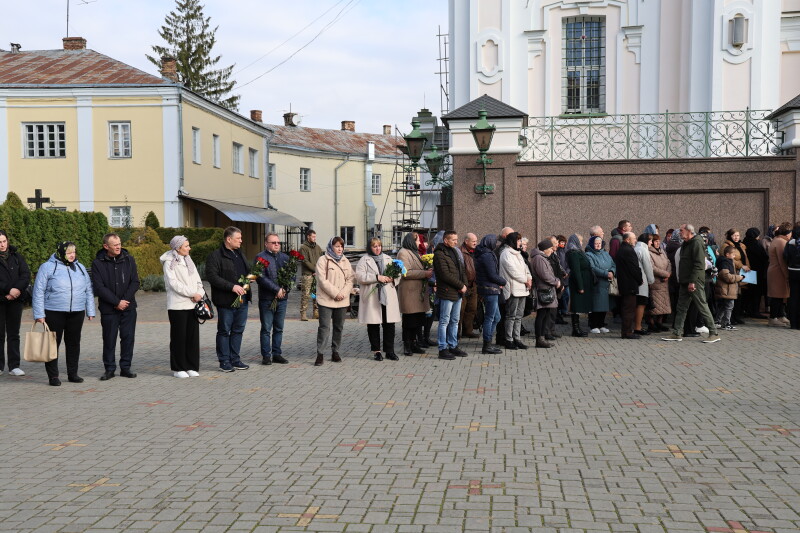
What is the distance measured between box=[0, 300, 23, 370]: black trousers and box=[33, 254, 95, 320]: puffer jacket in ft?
3.82

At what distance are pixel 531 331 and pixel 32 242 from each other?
47.7 ft

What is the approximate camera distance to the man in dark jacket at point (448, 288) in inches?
452

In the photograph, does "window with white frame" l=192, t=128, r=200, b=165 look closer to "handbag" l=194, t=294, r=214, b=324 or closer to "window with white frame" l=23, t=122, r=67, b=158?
"window with white frame" l=23, t=122, r=67, b=158

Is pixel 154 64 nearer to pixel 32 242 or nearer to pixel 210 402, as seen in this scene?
pixel 32 242

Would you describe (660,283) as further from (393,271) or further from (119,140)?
(119,140)

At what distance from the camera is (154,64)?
185 feet

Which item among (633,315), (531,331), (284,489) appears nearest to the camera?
(284,489)

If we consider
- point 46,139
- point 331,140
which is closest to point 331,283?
point 46,139

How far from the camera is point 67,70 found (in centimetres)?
3334

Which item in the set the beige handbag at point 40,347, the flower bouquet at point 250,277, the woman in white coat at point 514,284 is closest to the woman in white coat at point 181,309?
the flower bouquet at point 250,277

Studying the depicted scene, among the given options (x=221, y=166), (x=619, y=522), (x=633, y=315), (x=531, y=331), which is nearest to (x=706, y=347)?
(x=633, y=315)

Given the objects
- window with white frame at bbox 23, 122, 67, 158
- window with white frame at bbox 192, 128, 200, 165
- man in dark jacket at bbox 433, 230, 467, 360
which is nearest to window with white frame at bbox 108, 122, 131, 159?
window with white frame at bbox 23, 122, 67, 158

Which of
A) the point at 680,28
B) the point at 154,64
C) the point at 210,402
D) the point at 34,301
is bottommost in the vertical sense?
the point at 210,402

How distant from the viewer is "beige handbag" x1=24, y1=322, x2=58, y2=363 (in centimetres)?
943
